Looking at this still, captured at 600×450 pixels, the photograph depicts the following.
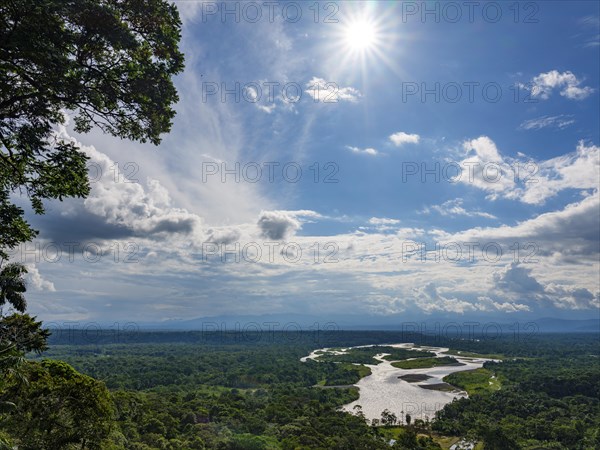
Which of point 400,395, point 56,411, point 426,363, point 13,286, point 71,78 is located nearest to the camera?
point 71,78

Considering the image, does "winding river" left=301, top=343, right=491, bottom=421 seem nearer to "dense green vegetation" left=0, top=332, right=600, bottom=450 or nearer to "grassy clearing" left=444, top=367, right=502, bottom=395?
"grassy clearing" left=444, top=367, right=502, bottom=395

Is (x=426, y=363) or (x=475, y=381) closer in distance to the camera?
(x=475, y=381)

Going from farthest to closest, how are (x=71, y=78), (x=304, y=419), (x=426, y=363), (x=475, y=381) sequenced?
(x=426, y=363) < (x=475, y=381) < (x=304, y=419) < (x=71, y=78)

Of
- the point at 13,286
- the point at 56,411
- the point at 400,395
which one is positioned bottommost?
the point at 400,395

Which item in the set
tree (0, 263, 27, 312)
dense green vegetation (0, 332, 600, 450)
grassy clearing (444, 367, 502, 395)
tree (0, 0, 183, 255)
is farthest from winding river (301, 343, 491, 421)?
tree (0, 0, 183, 255)

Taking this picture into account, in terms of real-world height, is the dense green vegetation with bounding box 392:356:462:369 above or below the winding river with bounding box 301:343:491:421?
below

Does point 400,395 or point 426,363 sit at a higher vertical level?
point 400,395

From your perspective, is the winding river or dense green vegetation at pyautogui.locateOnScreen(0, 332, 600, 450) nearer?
dense green vegetation at pyautogui.locateOnScreen(0, 332, 600, 450)

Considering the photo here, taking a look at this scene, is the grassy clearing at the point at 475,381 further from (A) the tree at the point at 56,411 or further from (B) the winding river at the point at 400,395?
(A) the tree at the point at 56,411

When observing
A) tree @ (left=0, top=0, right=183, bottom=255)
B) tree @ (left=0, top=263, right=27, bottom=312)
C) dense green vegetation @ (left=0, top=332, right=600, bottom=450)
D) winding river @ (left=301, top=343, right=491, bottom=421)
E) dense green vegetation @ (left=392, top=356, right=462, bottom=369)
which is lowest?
dense green vegetation @ (left=392, top=356, right=462, bottom=369)

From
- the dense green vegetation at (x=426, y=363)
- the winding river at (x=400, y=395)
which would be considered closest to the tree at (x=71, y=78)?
the winding river at (x=400, y=395)

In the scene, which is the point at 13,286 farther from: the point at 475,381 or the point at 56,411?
the point at 475,381

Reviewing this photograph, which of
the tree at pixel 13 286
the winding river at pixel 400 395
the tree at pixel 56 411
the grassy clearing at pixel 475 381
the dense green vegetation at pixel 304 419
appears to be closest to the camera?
the tree at pixel 13 286

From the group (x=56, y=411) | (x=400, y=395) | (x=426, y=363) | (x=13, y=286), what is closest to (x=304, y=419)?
(x=56, y=411)
